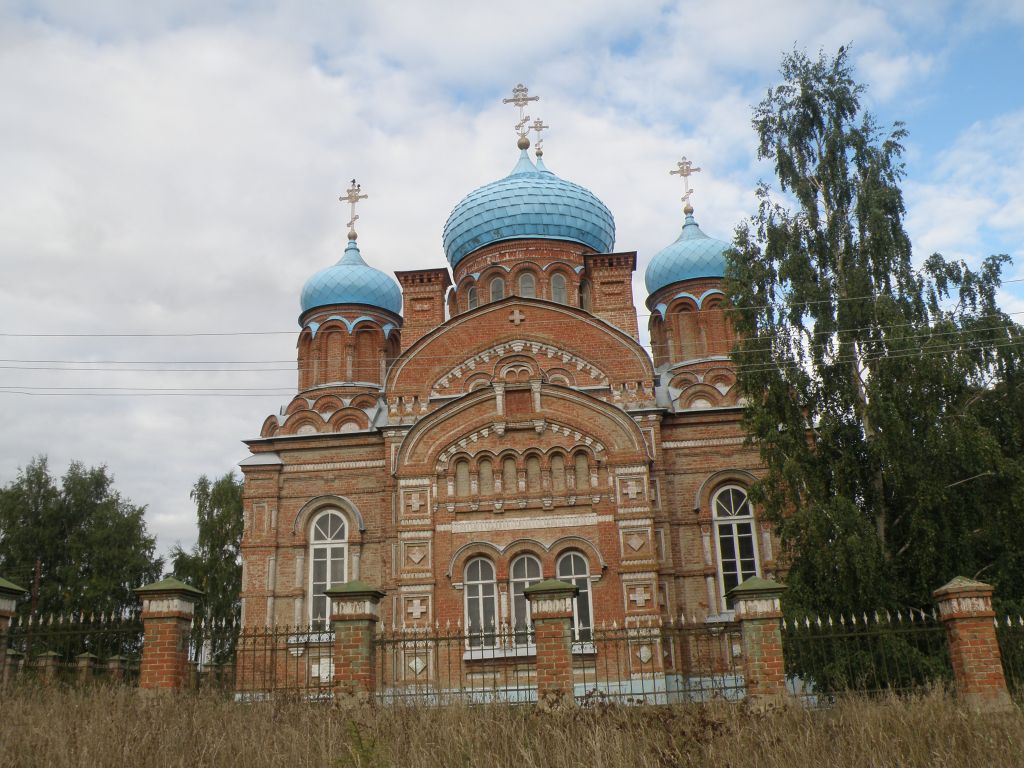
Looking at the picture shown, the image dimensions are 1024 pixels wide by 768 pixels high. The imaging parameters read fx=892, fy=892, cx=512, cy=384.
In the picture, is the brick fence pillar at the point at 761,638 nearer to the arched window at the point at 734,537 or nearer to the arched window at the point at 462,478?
the arched window at the point at 734,537

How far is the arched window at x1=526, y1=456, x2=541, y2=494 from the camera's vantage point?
14188mm

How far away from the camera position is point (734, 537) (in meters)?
14.4

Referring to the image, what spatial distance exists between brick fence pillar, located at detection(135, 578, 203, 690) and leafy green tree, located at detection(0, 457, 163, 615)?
1456 centimetres

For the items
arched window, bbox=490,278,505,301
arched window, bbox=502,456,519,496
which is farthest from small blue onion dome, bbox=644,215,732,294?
arched window, bbox=502,456,519,496

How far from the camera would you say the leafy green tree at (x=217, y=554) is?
73.4 feet

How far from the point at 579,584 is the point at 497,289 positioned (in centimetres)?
654

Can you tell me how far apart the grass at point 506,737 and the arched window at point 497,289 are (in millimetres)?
11885

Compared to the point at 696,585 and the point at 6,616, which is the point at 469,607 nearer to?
the point at 696,585

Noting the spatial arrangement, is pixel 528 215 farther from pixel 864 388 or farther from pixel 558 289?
pixel 864 388

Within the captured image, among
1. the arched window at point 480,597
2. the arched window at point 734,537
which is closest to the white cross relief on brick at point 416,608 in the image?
the arched window at point 480,597

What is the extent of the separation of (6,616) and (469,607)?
6630 mm

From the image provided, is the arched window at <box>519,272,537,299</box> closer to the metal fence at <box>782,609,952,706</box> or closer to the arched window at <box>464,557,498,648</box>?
the arched window at <box>464,557,498,648</box>

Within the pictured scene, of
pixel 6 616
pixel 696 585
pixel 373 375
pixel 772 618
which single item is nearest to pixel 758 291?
pixel 696 585

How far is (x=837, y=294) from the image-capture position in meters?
12.1
